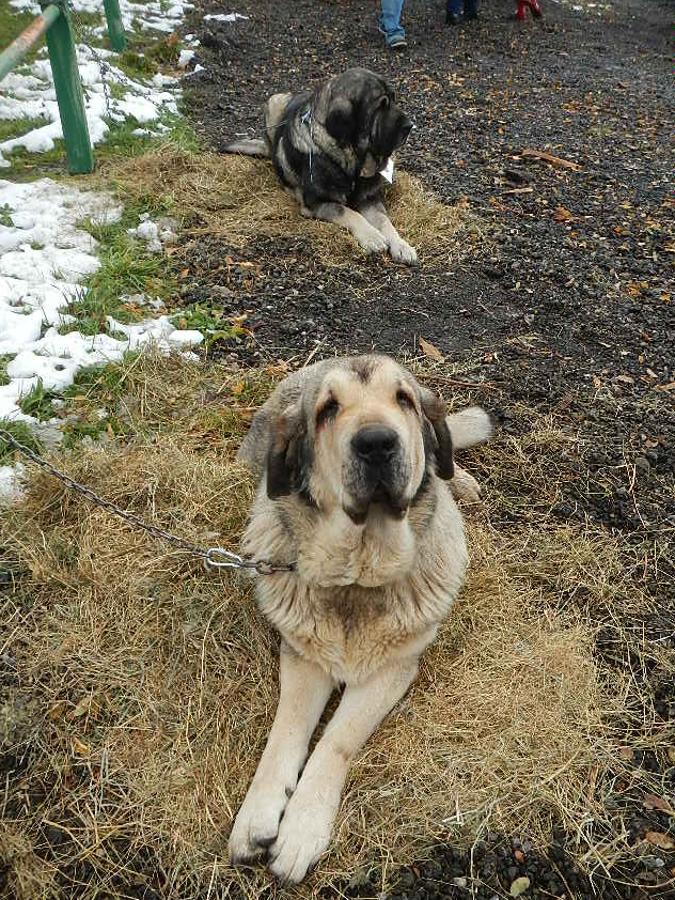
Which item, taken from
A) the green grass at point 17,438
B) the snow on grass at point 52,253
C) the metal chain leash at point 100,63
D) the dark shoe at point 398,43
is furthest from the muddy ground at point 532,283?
the green grass at point 17,438

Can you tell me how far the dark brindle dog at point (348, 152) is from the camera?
21.7ft

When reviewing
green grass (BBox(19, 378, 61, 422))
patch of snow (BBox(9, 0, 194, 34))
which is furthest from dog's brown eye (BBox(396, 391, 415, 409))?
patch of snow (BBox(9, 0, 194, 34))

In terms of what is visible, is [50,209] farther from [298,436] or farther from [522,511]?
[522,511]

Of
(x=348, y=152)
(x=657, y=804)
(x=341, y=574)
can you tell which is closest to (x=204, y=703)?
(x=341, y=574)

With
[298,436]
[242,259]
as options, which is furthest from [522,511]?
[242,259]

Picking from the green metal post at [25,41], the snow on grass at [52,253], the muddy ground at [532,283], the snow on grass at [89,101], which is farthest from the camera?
the snow on grass at [89,101]

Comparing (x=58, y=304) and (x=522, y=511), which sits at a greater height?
(x=58, y=304)

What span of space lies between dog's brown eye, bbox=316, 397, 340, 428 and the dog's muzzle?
31 cm

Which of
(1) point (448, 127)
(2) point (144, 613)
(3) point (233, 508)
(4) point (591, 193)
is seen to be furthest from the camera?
(1) point (448, 127)

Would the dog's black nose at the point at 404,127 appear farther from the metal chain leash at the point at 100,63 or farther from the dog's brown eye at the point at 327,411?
the dog's brown eye at the point at 327,411

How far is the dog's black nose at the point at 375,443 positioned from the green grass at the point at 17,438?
8.04 feet

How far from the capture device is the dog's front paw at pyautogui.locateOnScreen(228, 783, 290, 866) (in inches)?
102

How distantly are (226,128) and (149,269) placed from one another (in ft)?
13.7

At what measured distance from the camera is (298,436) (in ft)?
10.1
